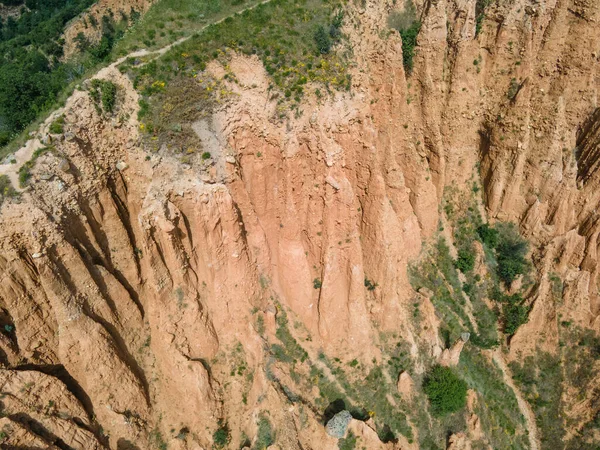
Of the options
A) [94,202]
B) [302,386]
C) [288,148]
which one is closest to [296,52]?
[288,148]

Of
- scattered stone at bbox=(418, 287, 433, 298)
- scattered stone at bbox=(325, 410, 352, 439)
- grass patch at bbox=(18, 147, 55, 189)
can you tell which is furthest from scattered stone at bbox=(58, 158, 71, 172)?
scattered stone at bbox=(418, 287, 433, 298)

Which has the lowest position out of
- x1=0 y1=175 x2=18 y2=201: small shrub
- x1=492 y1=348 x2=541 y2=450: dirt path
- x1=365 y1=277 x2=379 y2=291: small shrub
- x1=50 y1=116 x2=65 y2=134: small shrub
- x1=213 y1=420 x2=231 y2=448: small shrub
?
x1=492 y1=348 x2=541 y2=450: dirt path

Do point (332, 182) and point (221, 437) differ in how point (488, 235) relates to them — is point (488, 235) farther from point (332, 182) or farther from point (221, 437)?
point (221, 437)

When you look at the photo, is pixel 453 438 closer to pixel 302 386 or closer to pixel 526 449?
pixel 526 449

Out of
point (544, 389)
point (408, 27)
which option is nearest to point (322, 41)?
point (408, 27)

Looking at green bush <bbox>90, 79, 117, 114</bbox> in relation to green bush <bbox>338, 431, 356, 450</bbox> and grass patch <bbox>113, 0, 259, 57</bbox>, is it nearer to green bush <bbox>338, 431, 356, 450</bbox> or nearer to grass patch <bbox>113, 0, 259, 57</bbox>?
A: grass patch <bbox>113, 0, 259, 57</bbox>

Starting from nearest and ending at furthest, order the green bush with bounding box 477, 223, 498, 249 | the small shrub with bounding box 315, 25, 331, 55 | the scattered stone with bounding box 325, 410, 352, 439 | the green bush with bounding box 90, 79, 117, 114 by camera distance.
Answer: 1. the green bush with bounding box 90, 79, 117, 114
2. the scattered stone with bounding box 325, 410, 352, 439
3. the small shrub with bounding box 315, 25, 331, 55
4. the green bush with bounding box 477, 223, 498, 249
